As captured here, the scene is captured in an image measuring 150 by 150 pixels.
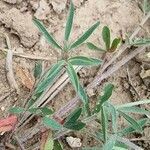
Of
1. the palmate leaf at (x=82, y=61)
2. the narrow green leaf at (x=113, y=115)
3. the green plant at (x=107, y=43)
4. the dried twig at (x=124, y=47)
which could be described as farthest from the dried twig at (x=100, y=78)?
the palmate leaf at (x=82, y=61)

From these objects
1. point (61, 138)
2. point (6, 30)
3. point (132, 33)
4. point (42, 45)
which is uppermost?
point (6, 30)

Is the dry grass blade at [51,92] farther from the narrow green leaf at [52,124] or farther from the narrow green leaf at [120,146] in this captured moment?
the narrow green leaf at [120,146]

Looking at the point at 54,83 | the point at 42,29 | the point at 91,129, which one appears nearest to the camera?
the point at 42,29

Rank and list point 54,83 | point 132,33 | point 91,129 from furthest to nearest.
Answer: point 132,33
point 54,83
point 91,129

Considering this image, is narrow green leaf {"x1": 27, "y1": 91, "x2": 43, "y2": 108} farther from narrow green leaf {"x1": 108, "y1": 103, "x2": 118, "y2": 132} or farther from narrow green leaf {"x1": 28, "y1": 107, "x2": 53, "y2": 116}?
narrow green leaf {"x1": 108, "y1": 103, "x2": 118, "y2": 132}

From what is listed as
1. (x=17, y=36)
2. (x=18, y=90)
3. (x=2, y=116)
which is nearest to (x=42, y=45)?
(x=17, y=36)

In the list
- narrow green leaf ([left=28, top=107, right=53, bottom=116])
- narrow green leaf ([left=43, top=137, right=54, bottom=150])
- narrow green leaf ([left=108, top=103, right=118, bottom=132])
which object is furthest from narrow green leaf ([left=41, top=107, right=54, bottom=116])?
narrow green leaf ([left=108, top=103, right=118, bottom=132])

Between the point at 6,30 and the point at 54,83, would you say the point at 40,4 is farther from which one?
the point at 54,83

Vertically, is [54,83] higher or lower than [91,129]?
higher
